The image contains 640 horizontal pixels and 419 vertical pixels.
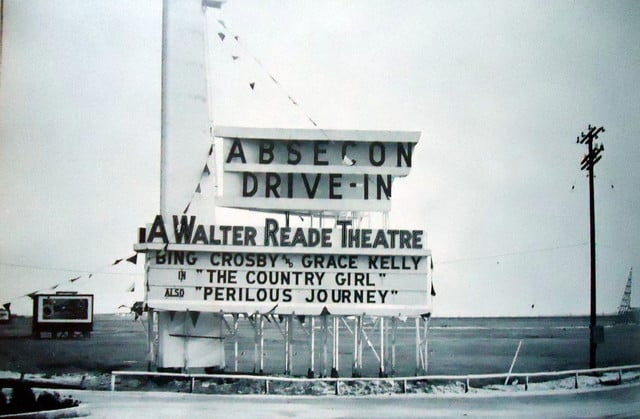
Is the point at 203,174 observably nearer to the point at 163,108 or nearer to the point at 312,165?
the point at 163,108

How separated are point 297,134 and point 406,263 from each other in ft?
12.6

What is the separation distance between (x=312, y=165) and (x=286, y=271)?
2477 millimetres

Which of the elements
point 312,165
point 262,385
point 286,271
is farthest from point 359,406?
point 312,165

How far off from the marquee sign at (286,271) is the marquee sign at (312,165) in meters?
0.72

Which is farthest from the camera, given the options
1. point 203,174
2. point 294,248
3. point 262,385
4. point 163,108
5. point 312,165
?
point 262,385

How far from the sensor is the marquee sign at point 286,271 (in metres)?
18.1

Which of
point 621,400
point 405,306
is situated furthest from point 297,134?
point 621,400

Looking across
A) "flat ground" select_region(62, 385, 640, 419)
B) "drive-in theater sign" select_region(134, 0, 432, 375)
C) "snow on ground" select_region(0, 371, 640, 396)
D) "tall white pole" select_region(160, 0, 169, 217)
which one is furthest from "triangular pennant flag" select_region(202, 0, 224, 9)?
"flat ground" select_region(62, 385, 640, 419)

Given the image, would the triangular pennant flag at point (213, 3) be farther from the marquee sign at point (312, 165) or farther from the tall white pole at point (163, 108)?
the marquee sign at point (312, 165)

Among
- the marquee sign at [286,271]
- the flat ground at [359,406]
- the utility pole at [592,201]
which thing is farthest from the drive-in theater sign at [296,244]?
the utility pole at [592,201]

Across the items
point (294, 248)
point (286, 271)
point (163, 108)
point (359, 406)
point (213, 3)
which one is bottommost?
point (359, 406)

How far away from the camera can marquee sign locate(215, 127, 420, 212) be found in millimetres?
18359

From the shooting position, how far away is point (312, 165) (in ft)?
60.2

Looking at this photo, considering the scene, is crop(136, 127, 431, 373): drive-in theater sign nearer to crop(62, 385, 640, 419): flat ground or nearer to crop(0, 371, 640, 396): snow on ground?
crop(0, 371, 640, 396): snow on ground
